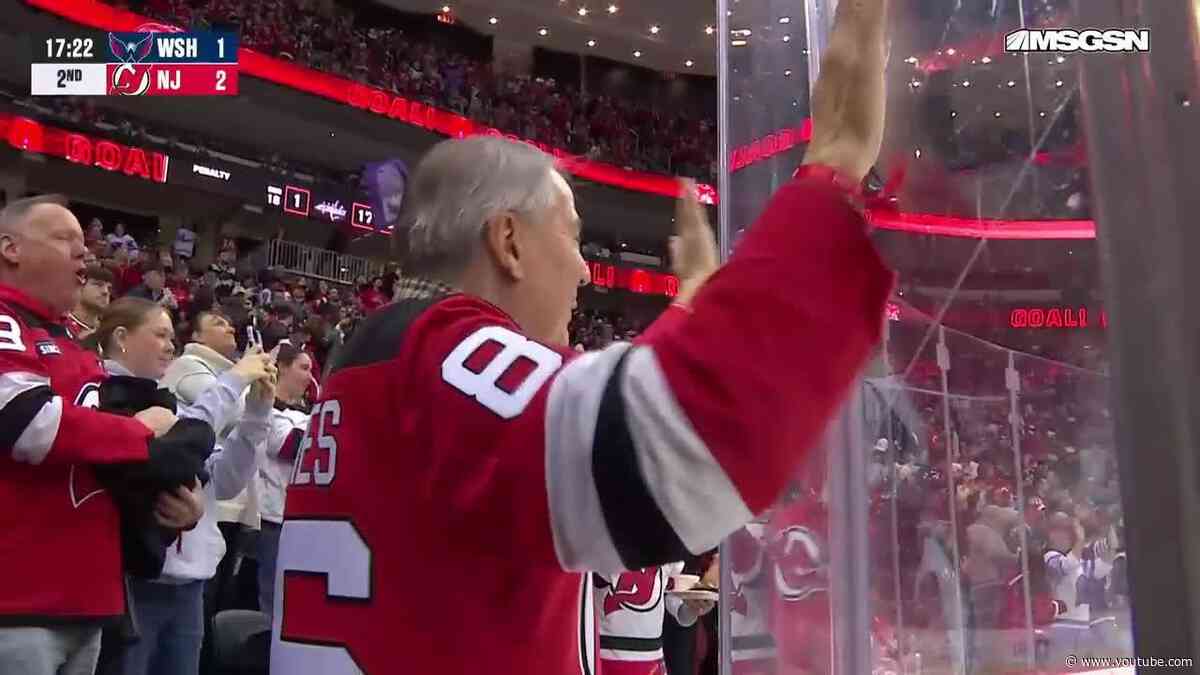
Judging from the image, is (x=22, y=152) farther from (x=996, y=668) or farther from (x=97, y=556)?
(x=996, y=668)

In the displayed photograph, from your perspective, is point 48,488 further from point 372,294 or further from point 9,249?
point 372,294

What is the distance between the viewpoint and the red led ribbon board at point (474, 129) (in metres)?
1.34

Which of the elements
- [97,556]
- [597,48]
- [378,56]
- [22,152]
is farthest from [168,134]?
[97,556]

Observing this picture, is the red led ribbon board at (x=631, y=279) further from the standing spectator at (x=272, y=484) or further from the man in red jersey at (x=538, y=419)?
the man in red jersey at (x=538, y=419)

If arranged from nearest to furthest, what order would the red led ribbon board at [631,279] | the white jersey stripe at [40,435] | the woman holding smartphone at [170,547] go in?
the white jersey stripe at [40,435], the woman holding smartphone at [170,547], the red led ribbon board at [631,279]

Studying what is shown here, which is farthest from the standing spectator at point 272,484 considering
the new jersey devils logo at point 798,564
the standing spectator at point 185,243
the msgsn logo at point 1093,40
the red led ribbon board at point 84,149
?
the standing spectator at point 185,243

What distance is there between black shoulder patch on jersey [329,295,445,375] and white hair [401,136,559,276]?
0.19 ft

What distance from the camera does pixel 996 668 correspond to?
1.58 metres

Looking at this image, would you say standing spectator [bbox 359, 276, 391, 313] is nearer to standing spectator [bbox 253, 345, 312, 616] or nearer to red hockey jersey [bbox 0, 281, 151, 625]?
standing spectator [bbox 253, 345, 312, 616]

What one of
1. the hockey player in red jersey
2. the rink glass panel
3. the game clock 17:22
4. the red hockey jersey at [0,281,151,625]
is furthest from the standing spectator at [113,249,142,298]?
the rink glass panel

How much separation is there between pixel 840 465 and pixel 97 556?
52.4 inches

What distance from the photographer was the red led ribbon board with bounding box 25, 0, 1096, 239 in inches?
52.9
